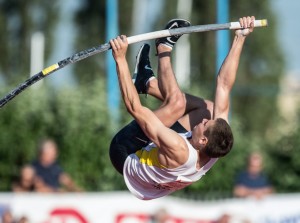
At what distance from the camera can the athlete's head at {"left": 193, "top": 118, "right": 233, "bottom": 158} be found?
9.05 metres

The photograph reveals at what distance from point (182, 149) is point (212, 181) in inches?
330

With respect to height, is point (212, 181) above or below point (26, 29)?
below

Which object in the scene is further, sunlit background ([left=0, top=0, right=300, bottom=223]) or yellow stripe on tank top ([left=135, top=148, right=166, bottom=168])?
sunlit background ([left=0, top=0, right=300, bottom=223])

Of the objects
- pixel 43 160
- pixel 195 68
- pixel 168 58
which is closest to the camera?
pixel 168 58

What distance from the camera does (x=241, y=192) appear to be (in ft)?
50.2

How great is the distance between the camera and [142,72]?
992 centimetres

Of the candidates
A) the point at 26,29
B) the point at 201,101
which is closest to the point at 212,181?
the point at 201,101

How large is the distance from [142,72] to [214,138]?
4.01 feet

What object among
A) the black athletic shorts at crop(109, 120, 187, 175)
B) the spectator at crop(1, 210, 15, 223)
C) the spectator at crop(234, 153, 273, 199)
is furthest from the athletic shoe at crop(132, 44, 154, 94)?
the spectator at crop(234, 153, 273, 199)

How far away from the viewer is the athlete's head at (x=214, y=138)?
9.05m

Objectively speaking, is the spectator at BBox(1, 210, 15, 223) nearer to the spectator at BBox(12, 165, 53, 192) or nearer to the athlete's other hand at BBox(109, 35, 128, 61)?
the spectator at BBox(12, 165, 53, 192)

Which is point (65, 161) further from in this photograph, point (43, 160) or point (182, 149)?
point (182, 149)

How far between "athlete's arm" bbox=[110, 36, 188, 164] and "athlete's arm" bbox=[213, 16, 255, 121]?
2.18 feet

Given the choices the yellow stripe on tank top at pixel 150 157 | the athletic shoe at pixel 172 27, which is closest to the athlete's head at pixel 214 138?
the yellow stripe on tank top at pixel 150 157
